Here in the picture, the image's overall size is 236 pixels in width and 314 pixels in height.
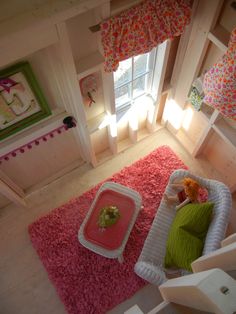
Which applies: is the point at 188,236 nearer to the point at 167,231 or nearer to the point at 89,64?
the point at 167,231

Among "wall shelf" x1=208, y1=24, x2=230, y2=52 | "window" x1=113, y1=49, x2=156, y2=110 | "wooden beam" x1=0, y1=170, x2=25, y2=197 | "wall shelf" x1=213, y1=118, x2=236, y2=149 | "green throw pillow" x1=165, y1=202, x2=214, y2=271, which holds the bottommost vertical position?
"green throw pillow" x1=165, y1=202, x2=214, y2=271

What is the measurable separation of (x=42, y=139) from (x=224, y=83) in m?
1.38

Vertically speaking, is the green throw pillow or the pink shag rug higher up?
the pink shag rug

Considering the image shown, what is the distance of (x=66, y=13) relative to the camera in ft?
4.03

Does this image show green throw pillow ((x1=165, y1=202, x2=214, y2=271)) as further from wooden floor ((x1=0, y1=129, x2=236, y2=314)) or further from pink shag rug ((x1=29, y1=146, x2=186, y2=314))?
wooden floor ((x1=0, y1=129, x2=236, y2=314))

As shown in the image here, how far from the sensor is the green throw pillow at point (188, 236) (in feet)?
5.76

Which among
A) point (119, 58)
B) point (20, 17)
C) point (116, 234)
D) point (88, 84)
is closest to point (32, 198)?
point (116, 234)

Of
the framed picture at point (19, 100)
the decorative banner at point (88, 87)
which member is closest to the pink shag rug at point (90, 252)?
the decorative banner at point (88, 87)

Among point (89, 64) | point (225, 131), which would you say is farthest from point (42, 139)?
point (225, 131)

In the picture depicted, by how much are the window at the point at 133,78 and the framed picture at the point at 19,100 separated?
64cm

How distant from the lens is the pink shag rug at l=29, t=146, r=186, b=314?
7.45 feet

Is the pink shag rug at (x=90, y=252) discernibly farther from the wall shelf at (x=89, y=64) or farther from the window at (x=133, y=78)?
the wall shelf at (x=89, y=64)

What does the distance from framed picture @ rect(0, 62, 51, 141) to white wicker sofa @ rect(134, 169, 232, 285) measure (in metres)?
1.18

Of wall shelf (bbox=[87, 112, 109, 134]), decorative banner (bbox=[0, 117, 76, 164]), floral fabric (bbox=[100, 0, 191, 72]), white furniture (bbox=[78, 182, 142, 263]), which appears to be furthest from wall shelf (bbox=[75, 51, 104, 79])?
white furniture (bbox=[78, 182, 142, 263])
